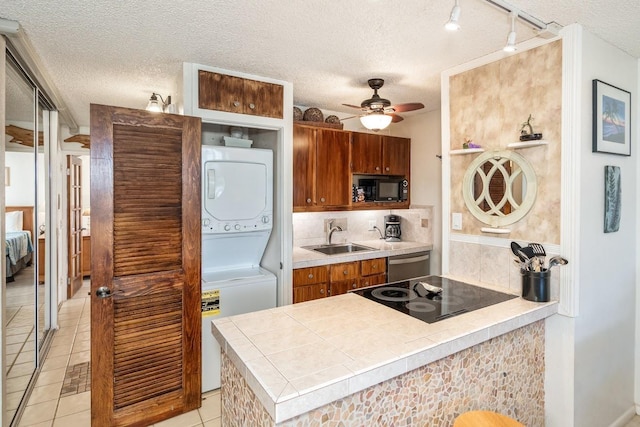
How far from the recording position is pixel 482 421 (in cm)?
144

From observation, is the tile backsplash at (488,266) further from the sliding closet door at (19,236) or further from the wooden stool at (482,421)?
the sliding closet door at (19,236)

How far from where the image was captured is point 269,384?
1161mm

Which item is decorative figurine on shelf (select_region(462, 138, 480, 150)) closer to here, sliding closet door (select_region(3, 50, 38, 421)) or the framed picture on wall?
the framed picture on wall

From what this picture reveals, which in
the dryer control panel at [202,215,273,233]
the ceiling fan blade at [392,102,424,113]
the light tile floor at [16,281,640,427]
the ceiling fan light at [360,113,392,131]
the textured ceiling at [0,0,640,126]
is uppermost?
the textured ceiling at [0,0,640,126]

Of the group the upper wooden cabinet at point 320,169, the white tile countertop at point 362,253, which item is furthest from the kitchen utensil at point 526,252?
the upper wooden cabinet at point 320,169

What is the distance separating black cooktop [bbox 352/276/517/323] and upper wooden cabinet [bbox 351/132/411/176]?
6.02 ft

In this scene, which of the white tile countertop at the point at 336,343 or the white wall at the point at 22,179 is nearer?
the white tile countertop at the point at 336,343

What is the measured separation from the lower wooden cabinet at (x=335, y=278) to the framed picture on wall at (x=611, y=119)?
211 centimetres

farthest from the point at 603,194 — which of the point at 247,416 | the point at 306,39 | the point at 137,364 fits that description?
the point at 137,364

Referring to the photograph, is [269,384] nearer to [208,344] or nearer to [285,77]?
Answer: [208,344]

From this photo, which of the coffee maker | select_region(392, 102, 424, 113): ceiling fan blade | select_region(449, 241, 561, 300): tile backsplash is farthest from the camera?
the coffee maker

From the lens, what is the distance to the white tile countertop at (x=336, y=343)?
46.0 inches

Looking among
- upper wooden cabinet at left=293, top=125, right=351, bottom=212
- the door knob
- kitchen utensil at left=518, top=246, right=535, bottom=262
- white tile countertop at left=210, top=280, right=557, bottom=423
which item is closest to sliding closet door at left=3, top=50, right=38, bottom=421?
the door knob

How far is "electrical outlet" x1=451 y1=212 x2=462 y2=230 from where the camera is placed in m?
2.63
